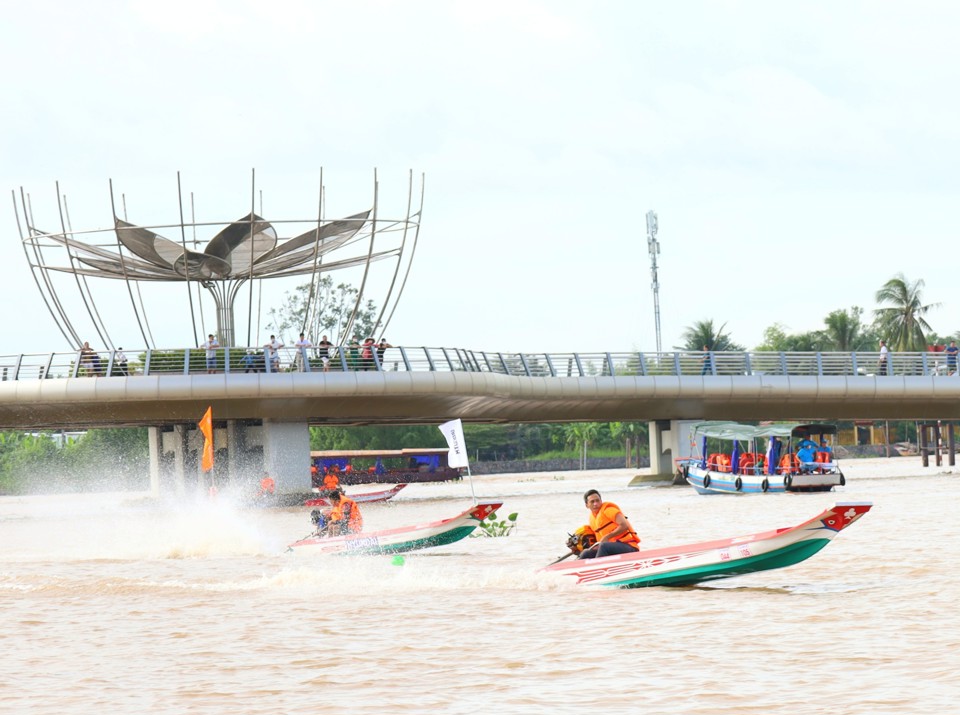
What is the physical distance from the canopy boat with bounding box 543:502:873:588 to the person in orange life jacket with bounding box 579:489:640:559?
0.72 ft

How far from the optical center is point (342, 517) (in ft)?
73.3

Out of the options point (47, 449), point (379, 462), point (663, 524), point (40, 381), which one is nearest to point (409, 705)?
point (663, 524)

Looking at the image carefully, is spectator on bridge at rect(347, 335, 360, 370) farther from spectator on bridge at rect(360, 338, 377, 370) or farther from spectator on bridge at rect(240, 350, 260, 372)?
spectator on bridge at rect(240, 350, 260, 372)

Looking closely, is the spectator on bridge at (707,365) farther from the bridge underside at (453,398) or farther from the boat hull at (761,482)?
the boat hull at (761,482)

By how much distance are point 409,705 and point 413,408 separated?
121 feet


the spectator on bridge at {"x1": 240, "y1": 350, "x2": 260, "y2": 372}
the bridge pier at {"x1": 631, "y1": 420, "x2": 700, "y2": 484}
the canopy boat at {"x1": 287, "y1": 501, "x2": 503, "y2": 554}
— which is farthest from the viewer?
the bridge pier at {"x1": 631, "y1": 420, "x2": 700, "y2": 484}

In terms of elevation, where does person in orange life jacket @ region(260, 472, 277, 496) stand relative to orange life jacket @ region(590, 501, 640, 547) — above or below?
below

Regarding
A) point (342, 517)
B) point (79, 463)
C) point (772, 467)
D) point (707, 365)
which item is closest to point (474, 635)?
point (342, 517)

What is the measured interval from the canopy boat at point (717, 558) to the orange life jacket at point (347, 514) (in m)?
6.11

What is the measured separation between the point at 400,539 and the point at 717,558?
304 inches

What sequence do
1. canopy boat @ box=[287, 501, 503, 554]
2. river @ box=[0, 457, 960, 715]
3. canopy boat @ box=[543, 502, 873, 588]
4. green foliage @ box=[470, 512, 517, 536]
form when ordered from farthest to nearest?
green foliage @ box=[470, 512, 517, 536] < canopy boat @ box=[287, 501, 503, 554] < canopy boat @ box=[543, 502, 873, 588] < river @ box=[0, 457, 960, 715]

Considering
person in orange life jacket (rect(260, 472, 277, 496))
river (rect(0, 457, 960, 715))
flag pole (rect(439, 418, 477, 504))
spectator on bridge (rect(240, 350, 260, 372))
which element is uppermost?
spectator on bridge (rect(240, 350, 260, 372))

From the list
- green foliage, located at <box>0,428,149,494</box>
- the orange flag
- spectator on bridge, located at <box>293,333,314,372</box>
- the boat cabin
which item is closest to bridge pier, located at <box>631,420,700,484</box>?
spectator on bridge, located at <box>293,333,314,372</box>

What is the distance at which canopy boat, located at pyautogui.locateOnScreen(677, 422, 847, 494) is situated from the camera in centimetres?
4150
